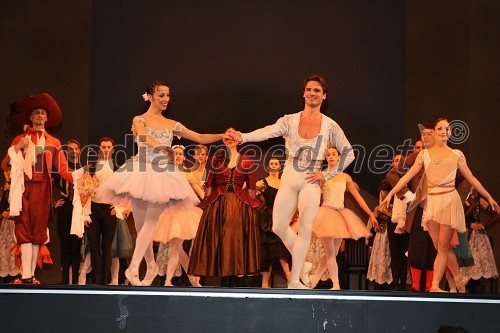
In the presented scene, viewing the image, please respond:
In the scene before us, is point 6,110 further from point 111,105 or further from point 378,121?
point 378,121

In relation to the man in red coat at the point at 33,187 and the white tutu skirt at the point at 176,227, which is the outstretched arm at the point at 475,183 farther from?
the man in red coat at the point at 33,187

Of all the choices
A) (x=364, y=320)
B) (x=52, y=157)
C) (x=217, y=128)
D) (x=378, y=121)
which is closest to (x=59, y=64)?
(x=217, y=128)

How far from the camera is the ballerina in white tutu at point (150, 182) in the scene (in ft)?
25.6

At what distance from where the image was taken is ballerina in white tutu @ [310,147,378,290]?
27.8 feet

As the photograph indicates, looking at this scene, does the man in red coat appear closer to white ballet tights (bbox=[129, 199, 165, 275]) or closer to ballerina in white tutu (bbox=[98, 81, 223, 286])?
ballerina in white tutu (bbox=[98, 81, 223, 286])

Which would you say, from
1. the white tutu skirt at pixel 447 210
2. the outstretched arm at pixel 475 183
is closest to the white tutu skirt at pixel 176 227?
the white tutu skirt at pixel 447 210

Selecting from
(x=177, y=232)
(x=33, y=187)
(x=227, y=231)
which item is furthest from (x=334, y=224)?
(x=33, y=187)

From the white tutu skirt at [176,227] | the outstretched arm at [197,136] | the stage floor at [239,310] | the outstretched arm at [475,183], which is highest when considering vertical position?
the outstretched arm at [197,136]

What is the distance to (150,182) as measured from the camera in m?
7.82

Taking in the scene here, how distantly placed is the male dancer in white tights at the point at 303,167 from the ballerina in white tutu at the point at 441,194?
0.89 meters

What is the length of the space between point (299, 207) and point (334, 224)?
50.8 inches

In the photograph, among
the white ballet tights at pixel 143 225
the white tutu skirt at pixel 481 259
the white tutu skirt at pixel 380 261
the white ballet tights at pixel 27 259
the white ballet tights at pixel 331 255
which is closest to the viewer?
the white ballet tights at pixel 143 225

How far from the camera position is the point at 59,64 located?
432 inches

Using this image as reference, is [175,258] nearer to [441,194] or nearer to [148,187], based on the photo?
[148,187]
